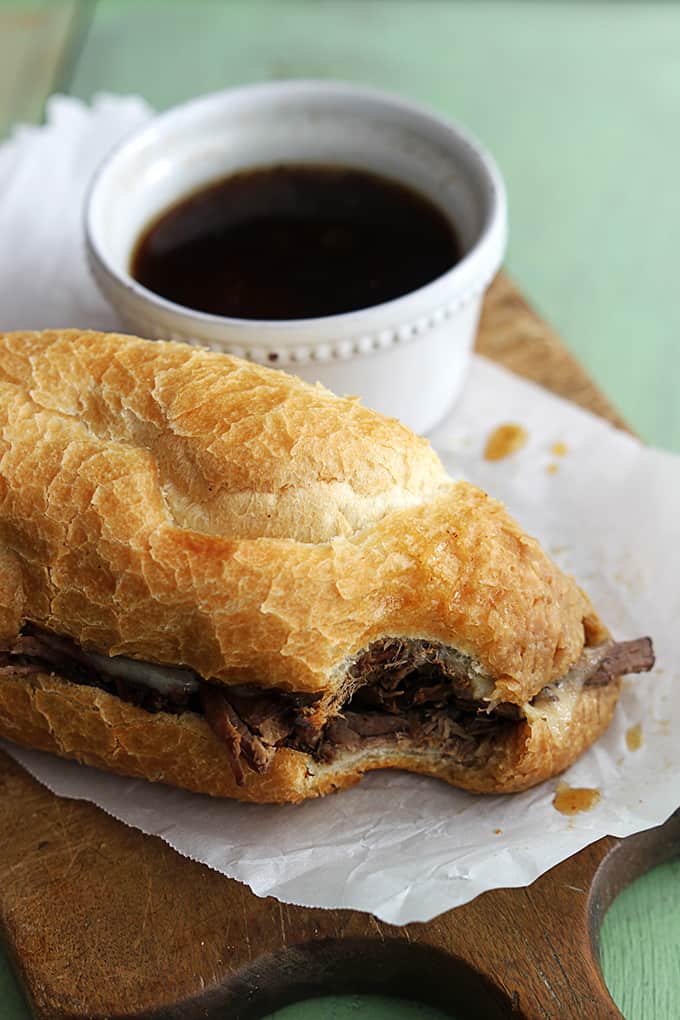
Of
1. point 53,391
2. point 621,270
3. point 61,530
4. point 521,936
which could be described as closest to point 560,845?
point 521,936

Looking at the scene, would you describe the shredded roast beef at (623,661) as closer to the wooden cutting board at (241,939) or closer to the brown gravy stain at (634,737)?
the brown gravy stain at (634,737)

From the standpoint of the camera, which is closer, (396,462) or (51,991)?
(51,991)

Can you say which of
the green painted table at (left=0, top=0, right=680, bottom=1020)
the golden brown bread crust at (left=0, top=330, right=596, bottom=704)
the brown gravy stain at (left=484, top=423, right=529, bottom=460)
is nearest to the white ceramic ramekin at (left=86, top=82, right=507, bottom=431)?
the brown gravy stain at (left=484, top=423, right=529, bottom=460)

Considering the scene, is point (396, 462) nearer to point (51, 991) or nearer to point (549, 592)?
point (549, 592)

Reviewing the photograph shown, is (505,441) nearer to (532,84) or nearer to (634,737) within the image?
(634,737)

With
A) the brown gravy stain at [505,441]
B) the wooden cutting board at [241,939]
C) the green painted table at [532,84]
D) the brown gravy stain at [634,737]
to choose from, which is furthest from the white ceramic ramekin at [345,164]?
the wooden cutting board at [241,939]

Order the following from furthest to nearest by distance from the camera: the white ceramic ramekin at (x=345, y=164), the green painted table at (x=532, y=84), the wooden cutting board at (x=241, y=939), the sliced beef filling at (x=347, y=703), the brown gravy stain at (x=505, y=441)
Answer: the green painted table at (x=532, y=84) → the brown gravy stain at (x=505, y=441) → the white ceramic ramekin at (x=345, y=164) → the sliced beef filling at (x=347, y=703) → the wooden cutting board at (x=241, y=939)
